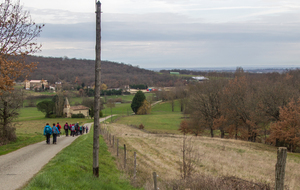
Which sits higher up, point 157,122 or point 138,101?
point 138,101

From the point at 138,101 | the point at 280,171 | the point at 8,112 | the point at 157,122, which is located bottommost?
the point at 157,122

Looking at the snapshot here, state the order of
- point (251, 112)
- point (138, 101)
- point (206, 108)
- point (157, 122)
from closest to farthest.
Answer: point (251, 112), point (206, 108), point (157, 122), point (138, 101)

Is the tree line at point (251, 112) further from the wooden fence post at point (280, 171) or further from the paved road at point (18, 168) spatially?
the paved road at point (18, 168)

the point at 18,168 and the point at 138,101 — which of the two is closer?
the point at 18,168

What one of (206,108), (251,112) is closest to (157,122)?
(206,108)

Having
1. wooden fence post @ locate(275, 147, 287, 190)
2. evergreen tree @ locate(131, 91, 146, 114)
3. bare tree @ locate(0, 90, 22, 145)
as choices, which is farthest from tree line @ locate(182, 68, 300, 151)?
evergreen tree @ locate(131, 91, 146, 114)

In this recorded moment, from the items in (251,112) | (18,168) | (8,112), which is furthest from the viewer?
(251,112)

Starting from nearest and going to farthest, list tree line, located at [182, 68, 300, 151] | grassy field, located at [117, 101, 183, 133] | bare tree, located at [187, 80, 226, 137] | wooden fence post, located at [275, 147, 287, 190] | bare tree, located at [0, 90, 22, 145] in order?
1. wooden fence post, located at [275, 147, 287, 190]
2. bare tree, located at [0, 90, 22, 145]
3. tree line, located at [182, 68, 300, 151]
4. bare tree, located at [187, 80, 226, 137]
5. grassy field, located at [117, 101, 183, 133]

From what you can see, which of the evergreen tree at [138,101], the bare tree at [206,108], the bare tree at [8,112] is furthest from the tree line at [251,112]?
the evergreen tree at [138,101]

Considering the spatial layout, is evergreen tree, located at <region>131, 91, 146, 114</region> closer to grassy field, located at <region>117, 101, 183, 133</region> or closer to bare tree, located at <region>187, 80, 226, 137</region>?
grassy field, located at <region>117, 101, 183, 133</region>

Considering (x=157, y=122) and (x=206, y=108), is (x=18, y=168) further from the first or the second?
(x=157, y=122)

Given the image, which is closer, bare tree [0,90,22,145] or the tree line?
bare tree [0,90,22,145]

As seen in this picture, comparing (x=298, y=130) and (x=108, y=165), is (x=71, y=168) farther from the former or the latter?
(x=298, y=130)

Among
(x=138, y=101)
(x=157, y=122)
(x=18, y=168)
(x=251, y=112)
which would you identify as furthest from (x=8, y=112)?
(x=138, y=101)
